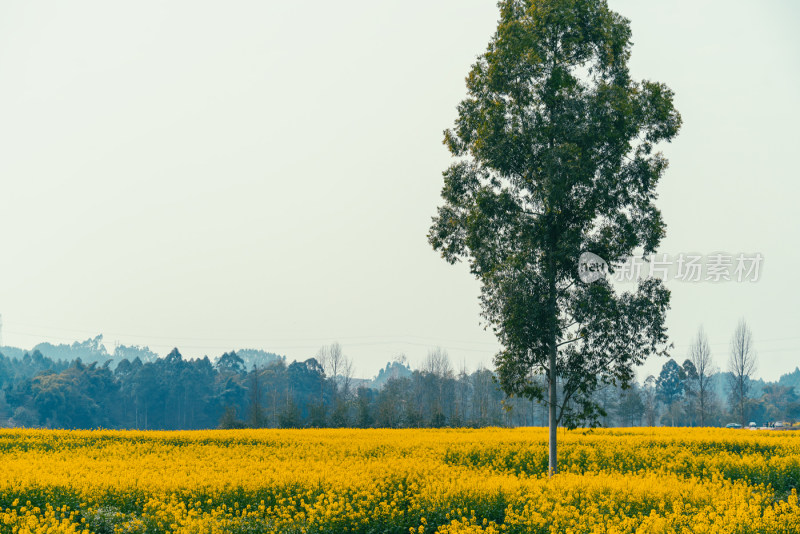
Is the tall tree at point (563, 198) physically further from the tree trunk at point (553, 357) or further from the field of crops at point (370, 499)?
the field of crops at point (370, 499)

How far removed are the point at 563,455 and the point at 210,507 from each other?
13.4 m

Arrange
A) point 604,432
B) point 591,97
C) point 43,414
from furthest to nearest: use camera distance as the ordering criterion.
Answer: point 43,414
point 604,432
point 591,97

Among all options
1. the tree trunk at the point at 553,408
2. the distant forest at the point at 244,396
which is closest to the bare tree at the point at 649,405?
the distant forest at the point at 244,396

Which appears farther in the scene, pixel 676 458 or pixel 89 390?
pixel 89 390

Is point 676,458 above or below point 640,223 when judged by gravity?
below

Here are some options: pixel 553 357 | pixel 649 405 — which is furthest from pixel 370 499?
pixel 649 405

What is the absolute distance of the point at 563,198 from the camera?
682 inches

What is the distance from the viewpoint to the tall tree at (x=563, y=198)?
1770 centimetres

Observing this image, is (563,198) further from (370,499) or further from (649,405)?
(649,405)

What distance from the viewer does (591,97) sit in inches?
703

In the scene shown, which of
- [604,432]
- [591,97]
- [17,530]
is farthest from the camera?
[604,432]

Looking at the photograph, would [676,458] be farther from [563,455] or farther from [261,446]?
[261,446]

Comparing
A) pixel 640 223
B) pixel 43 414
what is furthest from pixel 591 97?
pixel 43 414

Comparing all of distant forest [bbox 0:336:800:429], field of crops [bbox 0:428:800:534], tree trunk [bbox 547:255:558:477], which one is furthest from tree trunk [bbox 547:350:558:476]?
distant forest [bbox 0:336:800:429]
